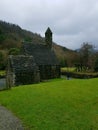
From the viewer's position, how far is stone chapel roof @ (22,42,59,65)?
70.1 m

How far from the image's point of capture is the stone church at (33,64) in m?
56.7

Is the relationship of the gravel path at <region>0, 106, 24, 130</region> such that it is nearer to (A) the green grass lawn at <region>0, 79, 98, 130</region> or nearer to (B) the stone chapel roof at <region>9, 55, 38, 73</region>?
(A) the green grass lawn at <region>0, 79, 98, 130</region>

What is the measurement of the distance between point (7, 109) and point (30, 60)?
3639 centimetres

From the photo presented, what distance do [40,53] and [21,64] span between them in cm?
1462

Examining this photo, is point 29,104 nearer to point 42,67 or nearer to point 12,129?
point 12,129

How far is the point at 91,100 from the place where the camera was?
25.6m

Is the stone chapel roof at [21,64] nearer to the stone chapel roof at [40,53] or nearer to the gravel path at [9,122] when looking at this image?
the stone chapel roof at [40,53]

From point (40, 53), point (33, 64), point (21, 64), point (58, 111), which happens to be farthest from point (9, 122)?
point (40, 53)

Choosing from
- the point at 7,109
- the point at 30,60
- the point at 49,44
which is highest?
the point at 49,44

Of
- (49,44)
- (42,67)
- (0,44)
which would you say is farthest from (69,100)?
(0,44)

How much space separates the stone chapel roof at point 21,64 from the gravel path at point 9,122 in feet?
114

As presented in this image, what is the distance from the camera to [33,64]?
6000 cm

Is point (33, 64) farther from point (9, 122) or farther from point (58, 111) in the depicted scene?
point (9, 122)

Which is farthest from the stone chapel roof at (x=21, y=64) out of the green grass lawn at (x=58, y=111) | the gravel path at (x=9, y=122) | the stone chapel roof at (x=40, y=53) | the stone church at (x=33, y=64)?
the gravel path at (x=9, y=122)
